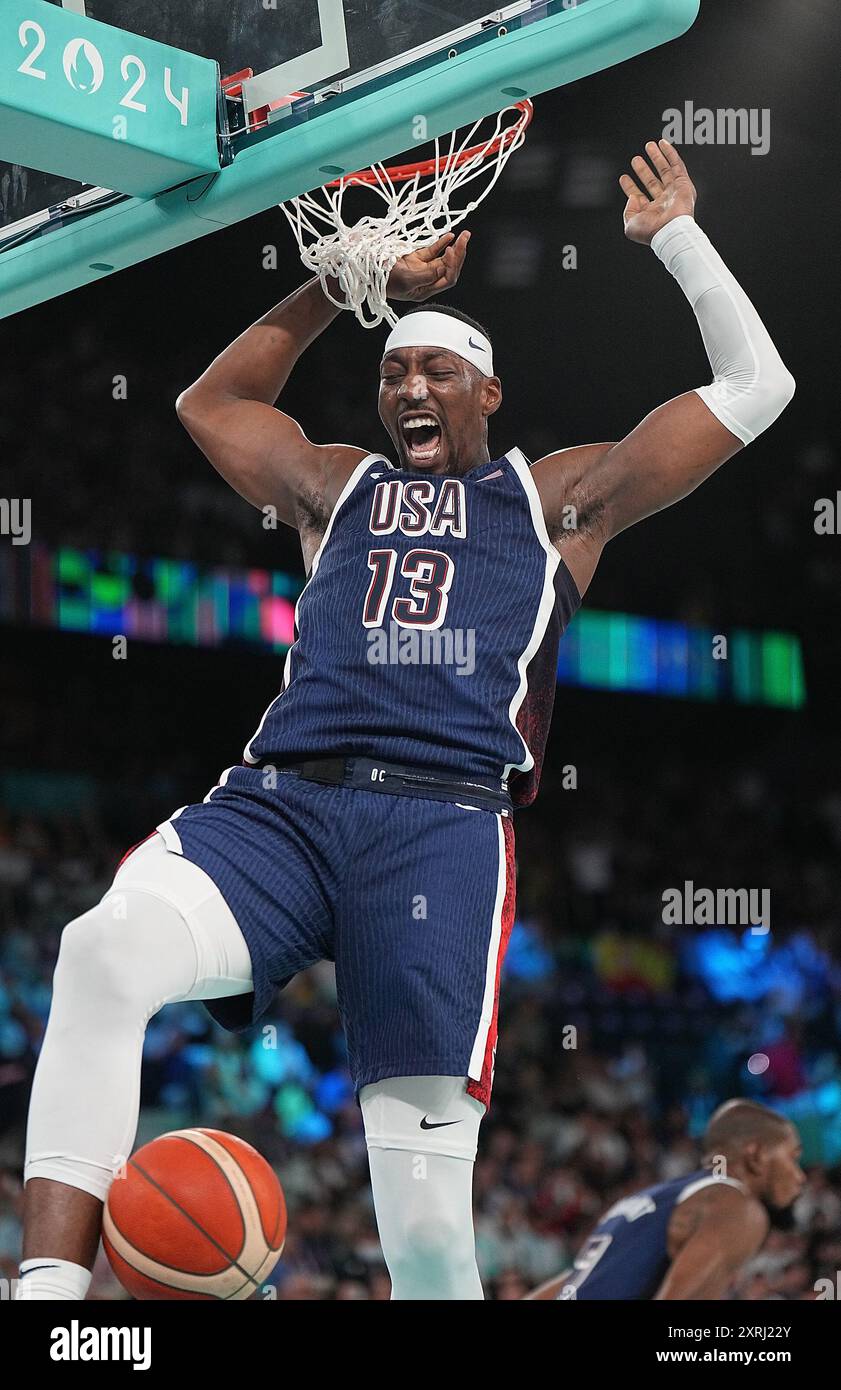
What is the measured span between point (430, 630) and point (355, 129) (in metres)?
1.00

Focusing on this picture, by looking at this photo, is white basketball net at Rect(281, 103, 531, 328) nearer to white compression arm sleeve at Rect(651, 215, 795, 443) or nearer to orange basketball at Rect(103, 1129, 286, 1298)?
white compression arm sleeve at Rect(651, 215, 795, 443)

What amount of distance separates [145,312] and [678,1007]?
4.27 metres

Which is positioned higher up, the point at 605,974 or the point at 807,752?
the point at 807,752

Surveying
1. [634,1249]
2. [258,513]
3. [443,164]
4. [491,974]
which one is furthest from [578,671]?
[491,974]

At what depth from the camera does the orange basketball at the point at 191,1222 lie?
2619 millimetres

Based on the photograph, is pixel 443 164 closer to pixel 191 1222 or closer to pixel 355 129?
pixel 355 129

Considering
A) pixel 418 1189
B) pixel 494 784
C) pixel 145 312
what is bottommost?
pixel 418 1189

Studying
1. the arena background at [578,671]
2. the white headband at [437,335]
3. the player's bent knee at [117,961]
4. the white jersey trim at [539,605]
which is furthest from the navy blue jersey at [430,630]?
the arena background at [578,671]
